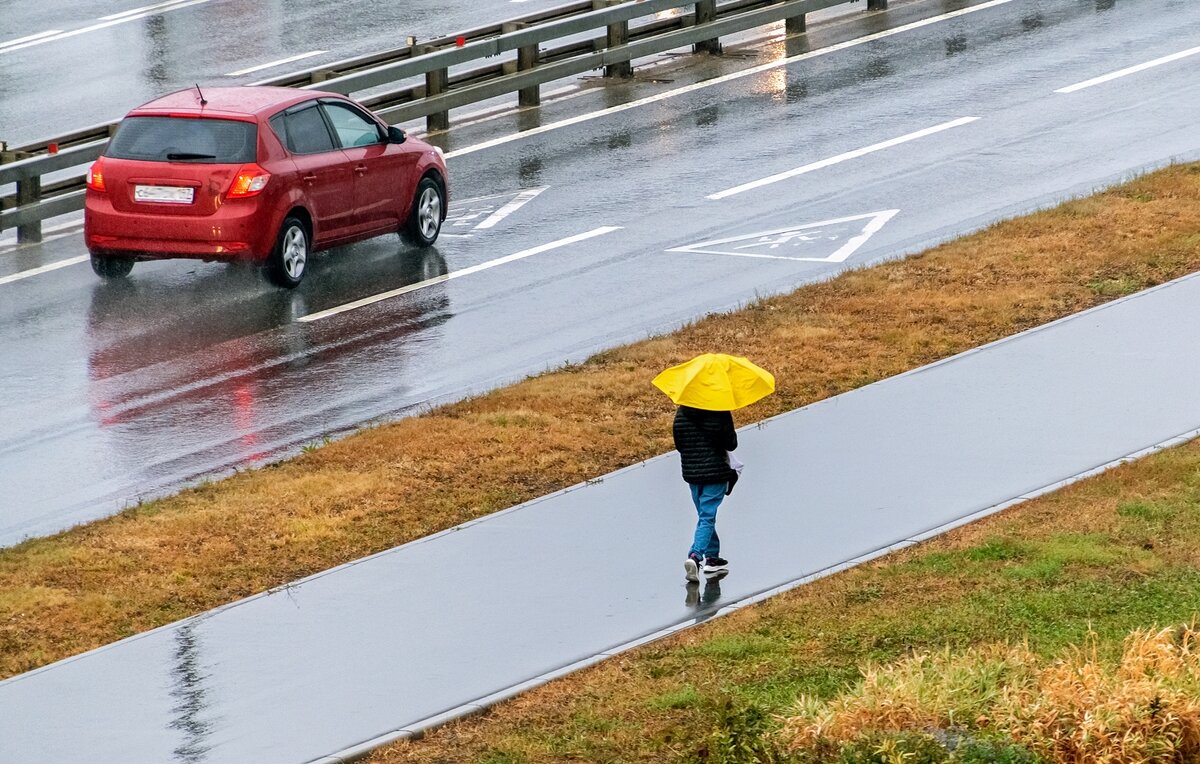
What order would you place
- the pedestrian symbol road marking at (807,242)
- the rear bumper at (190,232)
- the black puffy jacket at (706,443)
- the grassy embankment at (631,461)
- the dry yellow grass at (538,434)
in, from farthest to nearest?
the pedestrian symbol road marking at (807,242), the rear bumper at (190,232), the dry yellow grass at (538,434), the black puffy jacket at (706,443), the grassy embankment at (631,461)

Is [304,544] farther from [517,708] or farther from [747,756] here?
[747,756]

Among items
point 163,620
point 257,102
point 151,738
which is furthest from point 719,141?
point 151,738

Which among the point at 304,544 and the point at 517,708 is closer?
the point at 517,708

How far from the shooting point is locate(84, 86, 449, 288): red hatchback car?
16234mm

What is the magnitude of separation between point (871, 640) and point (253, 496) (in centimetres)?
405

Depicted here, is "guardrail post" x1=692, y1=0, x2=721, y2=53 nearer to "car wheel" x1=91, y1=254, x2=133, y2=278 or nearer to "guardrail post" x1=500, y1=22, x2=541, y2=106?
"guardrail post" x1=500, y1=22, x2=541, y2=106

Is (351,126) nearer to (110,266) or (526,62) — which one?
(110,266)

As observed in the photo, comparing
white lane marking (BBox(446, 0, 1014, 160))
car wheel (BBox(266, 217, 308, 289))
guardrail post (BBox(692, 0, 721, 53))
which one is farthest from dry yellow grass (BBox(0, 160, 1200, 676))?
guardrail post (BBox(692, 0, 721, 53))

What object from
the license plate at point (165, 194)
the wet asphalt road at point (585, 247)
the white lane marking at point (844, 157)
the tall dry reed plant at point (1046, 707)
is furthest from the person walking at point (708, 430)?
the white lane marking at point (844, 157)

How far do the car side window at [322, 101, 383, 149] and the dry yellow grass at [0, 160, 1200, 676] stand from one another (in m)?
4.35

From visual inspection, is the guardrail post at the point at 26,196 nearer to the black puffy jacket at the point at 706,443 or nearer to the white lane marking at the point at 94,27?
the white lane marking at the point at 94,27

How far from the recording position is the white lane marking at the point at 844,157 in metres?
19.2

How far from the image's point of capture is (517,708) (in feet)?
27.6

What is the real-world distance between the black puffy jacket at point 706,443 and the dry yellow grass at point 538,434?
1.66m
